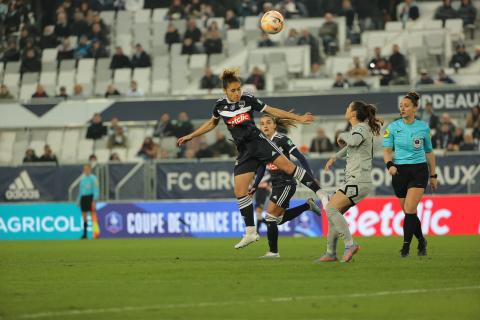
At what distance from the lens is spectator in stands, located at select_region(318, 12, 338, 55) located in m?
34.8

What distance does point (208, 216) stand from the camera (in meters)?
29.1

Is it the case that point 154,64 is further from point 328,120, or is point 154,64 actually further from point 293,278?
point 293,278

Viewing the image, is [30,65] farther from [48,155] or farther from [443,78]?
[443,78]

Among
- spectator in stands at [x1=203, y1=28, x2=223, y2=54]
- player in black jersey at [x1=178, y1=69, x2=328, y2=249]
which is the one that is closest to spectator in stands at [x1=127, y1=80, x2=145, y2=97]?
spectator in stands at [x1=203, y1=28, x2=223, y2=54]

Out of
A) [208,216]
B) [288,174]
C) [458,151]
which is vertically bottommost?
[208,216]

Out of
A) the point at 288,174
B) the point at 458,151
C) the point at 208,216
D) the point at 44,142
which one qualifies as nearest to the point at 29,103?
the point at 44,142

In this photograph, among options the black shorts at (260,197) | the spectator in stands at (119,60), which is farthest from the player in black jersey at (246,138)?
the spectator in stands at (119,60)

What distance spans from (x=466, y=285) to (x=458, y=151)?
17.1 meters

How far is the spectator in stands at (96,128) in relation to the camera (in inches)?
1275

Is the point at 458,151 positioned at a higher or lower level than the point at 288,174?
lower

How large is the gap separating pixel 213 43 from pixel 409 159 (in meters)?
20.9

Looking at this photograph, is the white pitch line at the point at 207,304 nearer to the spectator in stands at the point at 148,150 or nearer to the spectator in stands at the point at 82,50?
the spectator in stands at the point at 148,150

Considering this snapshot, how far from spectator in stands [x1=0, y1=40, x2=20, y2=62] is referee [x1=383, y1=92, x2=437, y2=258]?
82.2 ft

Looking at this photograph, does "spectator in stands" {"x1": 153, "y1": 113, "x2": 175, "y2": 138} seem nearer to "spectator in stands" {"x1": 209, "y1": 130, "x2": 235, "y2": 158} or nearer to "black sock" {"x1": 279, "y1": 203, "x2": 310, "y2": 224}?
"spectator in stands" {"x1": 209, "y1": 130, "x2": 235, "y2": 158}
